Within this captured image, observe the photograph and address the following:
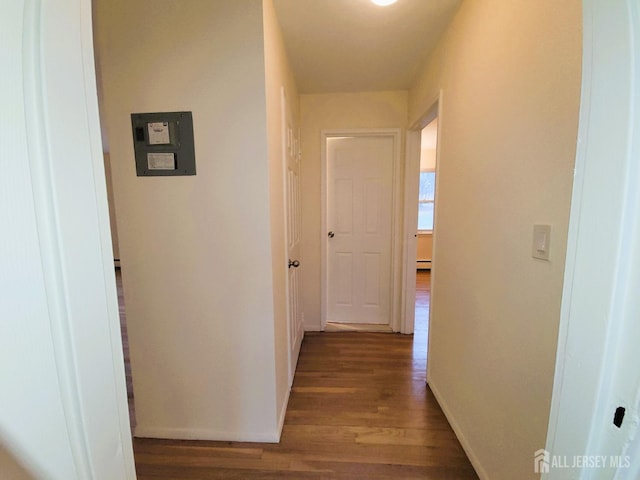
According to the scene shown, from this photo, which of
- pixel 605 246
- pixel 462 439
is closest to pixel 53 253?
pixel 605 246

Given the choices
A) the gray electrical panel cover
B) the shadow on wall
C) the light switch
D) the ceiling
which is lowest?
the shadow on wall

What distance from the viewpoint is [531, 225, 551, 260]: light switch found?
2.98 feet

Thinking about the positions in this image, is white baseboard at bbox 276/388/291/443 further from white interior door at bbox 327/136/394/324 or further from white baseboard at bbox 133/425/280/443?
white interior door at bbox 327/136/394/324

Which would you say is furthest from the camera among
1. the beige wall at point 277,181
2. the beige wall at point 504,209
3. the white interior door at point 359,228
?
the white interior door at point 359,228

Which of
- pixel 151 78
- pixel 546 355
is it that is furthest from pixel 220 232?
pixel 546 355

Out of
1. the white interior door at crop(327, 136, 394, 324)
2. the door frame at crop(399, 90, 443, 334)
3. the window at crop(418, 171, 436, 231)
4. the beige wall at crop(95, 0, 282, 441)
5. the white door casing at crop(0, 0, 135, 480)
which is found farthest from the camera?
the window at crop(418, 171, 436, 231)

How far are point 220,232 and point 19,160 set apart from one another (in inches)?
40.6

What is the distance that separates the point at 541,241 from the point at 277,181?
50.0 inches

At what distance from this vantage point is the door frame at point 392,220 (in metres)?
2.58

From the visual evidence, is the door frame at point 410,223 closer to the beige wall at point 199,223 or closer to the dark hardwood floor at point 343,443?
the dark hardwood floor at point 343,443

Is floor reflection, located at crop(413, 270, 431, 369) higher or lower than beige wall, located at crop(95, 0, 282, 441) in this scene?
lower

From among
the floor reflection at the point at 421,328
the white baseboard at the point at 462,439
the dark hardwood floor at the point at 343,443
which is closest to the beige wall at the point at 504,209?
the white baseboard at the point at 462,439

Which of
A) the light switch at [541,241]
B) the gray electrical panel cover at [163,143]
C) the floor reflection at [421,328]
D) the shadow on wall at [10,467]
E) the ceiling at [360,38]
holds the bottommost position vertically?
the floor reflection at [421,328]

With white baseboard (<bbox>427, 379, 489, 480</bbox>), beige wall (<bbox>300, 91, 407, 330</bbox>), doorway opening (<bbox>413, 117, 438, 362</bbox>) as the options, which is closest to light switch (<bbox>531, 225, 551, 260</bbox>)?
white baseboard (<bbox>427, 379, 489, 480</bbox>)
